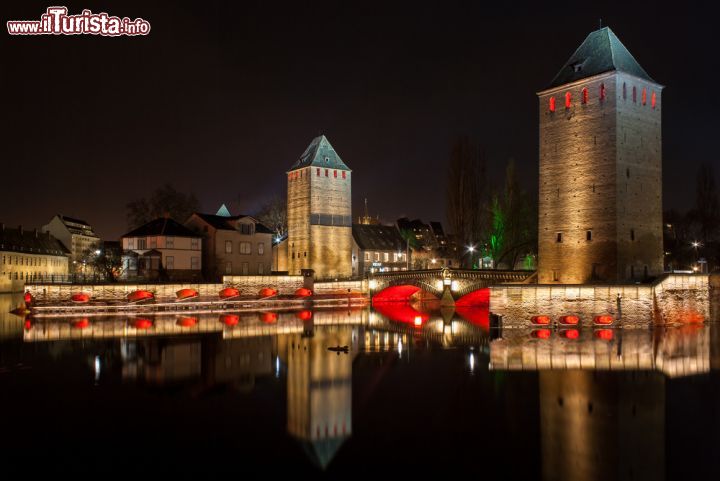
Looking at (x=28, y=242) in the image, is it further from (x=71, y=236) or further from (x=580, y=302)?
(x=580, y=302)

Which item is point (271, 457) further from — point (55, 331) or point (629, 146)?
point (629, 146)

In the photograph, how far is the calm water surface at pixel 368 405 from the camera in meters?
11.4

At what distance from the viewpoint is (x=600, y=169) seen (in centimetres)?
3291

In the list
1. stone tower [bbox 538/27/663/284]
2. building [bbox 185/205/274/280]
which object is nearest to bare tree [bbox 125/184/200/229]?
building [bbox 185/205/274/280]

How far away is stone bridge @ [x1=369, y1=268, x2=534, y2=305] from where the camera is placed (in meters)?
41.1

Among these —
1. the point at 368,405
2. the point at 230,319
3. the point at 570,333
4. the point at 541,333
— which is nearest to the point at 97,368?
the point at 368,405

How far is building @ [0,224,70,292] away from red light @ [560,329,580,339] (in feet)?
160

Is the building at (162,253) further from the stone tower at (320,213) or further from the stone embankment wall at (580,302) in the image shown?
the stone embankment wall at (580,302)

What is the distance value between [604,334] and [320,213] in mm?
38484

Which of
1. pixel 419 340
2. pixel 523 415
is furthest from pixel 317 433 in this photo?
pixel 419 340

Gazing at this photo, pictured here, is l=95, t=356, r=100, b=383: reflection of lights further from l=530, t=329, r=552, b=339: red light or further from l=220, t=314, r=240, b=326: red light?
l=530, t=329, r=552, b=339: red light

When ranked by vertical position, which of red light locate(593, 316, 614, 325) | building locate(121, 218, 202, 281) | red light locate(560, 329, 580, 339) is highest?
building locate(121, 218, 202, 281)

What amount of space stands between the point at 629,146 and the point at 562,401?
21.4 meters

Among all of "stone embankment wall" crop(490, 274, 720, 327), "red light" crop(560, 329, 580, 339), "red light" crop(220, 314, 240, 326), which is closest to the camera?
"red light" crop(560, 329, 580, 339)
